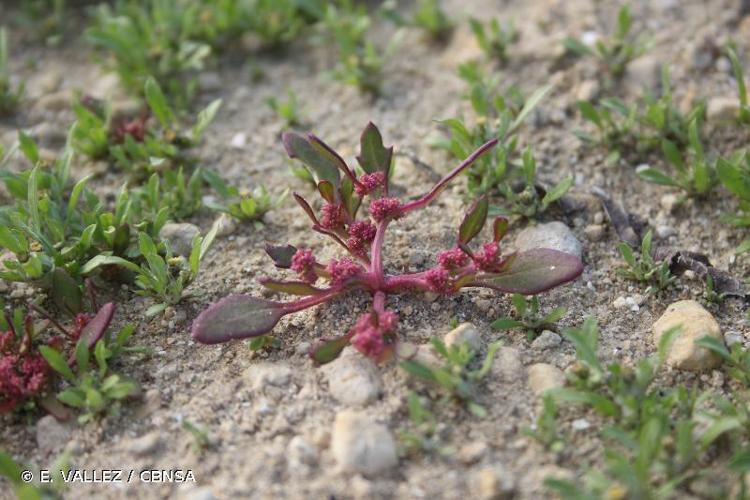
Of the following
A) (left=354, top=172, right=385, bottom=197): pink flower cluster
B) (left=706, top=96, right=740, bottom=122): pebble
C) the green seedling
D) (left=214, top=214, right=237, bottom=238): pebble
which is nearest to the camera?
(left=354, top=172, right=385, bottom=197): pink flower cluster

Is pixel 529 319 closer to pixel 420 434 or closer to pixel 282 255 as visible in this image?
pixel 420 434

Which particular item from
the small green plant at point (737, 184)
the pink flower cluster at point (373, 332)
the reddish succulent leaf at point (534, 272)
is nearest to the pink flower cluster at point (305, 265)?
the pink flower cluster at point (373, 332)

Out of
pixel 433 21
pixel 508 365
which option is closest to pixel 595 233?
pixel 508 365

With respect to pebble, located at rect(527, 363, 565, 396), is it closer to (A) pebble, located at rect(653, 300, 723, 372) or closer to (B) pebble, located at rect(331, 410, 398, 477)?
(A) pebble, located at rect(653, 300, 723, 372)

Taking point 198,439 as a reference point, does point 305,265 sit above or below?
above

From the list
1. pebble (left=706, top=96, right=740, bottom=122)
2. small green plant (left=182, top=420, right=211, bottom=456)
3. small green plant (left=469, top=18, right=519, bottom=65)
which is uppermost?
small green plant (left=469, top=18, right=519, bottom=65)

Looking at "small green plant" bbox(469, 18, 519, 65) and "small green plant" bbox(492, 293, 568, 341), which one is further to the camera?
"small green plant" bbox(469, 18, 519, 65)

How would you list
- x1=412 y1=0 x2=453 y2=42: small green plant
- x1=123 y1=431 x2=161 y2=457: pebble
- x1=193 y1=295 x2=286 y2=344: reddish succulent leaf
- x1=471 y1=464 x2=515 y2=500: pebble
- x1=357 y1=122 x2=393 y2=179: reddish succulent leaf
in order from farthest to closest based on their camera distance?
x1=412 y1=0 x2=453 y2=42: small green plant → x1=357 y1=122 x2=393 y2=179: reddish succulent leaf → x1=193 y1=295 x2=286 y2=344: reddish succulent leaf → x1=123 y1=431 x2=161 y2=457: pebble → x1=471 y1=464 x2=515 y2=500: pebble

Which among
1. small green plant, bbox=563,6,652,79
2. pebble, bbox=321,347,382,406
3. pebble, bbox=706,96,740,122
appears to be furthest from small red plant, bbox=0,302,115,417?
pebble, bbox=706,96,740,122
